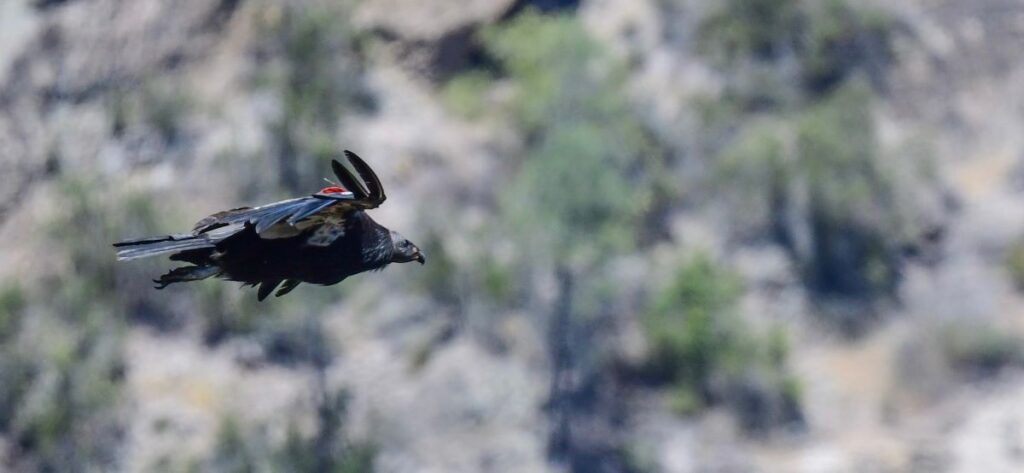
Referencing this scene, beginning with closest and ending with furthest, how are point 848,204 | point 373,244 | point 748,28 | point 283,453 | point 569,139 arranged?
point 373,244 → point 283,453 → point 569,139 → point 848,204 → point 748,28

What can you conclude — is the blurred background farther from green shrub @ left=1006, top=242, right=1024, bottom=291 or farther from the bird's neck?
the bird's neck

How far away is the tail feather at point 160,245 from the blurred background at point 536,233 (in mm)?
13761

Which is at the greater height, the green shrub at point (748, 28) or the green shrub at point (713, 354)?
the green shrub at point (748, 28)

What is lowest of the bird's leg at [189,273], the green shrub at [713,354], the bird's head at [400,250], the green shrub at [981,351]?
the bird's leg at [189,273]

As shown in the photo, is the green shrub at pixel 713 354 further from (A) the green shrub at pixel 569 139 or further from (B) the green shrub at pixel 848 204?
(B) the green shrub at pixel 848 204

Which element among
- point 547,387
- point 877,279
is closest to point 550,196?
point 547,387

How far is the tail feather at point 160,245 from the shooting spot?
7.71 meters

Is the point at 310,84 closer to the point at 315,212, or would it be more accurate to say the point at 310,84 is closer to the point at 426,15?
the point at 426,15

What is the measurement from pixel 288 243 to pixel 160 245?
712 mm

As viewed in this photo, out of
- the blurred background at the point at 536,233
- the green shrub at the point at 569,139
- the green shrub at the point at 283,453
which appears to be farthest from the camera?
the green shrub at the point at 569,139

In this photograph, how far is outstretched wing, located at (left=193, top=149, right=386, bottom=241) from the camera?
299 inches

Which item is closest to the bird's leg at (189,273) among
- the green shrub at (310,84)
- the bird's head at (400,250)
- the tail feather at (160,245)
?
the tail feather at (160,245)

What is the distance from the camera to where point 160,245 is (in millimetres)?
7836

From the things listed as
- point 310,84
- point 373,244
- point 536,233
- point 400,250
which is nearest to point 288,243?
point 373,244
